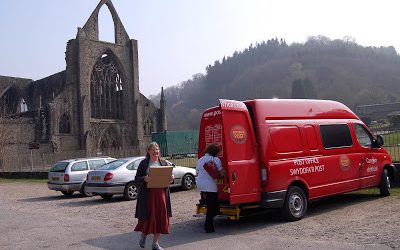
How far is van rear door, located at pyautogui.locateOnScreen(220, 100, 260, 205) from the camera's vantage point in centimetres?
873

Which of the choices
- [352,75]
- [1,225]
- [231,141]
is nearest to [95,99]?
[1,225]

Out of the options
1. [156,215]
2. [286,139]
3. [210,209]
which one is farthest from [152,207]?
[286,139]

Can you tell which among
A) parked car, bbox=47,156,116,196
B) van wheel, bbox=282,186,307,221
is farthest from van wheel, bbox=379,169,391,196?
parked car, bbox=47,156,116,196

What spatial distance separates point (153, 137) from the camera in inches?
2114

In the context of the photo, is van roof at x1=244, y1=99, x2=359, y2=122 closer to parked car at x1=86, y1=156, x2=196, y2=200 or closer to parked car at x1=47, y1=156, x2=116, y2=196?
parked car at x1=86, y1=156, x2=196, y2=200

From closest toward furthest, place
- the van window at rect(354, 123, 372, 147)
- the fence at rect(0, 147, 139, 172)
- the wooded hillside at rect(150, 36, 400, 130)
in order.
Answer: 1. the van window at rect(354, 123, 372, 147)
2. the fence at rect(0, 147, 139, 172)
3. the wooded hillside at rect(150, 36, 400, 130)

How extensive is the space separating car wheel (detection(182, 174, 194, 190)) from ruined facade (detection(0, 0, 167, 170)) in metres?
31.0

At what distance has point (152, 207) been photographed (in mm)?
7445

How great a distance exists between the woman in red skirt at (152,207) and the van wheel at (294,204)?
275 centimetres

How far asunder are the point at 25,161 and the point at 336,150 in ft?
123

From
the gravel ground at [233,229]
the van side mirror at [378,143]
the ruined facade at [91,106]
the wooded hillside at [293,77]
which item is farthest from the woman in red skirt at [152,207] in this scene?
the wooded hillside at [293,77]

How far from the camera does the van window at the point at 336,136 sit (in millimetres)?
10383

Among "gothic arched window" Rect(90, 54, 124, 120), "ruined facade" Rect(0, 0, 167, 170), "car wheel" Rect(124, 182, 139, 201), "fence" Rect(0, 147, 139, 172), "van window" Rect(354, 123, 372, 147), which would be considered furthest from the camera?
"gothic arched window" Rect(90, 54, 124, 120)

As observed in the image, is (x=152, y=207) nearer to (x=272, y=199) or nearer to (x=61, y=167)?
(x=272, y=199)
